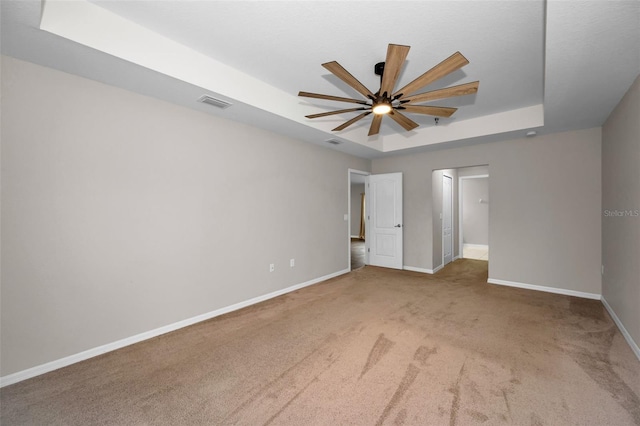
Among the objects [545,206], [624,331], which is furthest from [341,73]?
[545,206]

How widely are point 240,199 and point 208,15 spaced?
2.08 meters

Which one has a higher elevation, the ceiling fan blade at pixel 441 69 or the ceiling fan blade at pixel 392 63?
the ceiling fan blade at pixel 392 63

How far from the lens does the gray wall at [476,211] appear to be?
855 cm

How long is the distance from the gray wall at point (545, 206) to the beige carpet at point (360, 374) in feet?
2.96

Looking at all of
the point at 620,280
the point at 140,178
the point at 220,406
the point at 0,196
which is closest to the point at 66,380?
the point at 220,406

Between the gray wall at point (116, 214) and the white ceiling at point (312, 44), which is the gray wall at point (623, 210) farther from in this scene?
the gray wall at point (116, 214)

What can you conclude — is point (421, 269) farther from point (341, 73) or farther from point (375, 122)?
point (341, 73)

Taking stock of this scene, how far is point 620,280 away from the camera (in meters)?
3.04

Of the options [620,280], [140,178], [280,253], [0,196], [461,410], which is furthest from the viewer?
[280,253]

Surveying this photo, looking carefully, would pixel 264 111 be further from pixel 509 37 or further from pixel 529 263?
pixel 529 263

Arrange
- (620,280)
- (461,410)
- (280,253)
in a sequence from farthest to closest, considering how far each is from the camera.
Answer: (280,253) < (620,280) < (461,410)

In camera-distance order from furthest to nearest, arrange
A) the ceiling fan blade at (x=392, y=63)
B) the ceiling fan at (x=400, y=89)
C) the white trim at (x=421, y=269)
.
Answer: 1. the white trim at (x=421, y=269)
2. the ceiling fan at (x=400, y=89)
3. the ceiling fan blade at (x=392, y=63)

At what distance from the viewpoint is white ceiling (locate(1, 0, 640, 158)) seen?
6.29 ft

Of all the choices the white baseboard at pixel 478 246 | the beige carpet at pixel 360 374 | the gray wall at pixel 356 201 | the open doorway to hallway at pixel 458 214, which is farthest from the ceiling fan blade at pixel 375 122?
the gray wall at pixel 356 201
